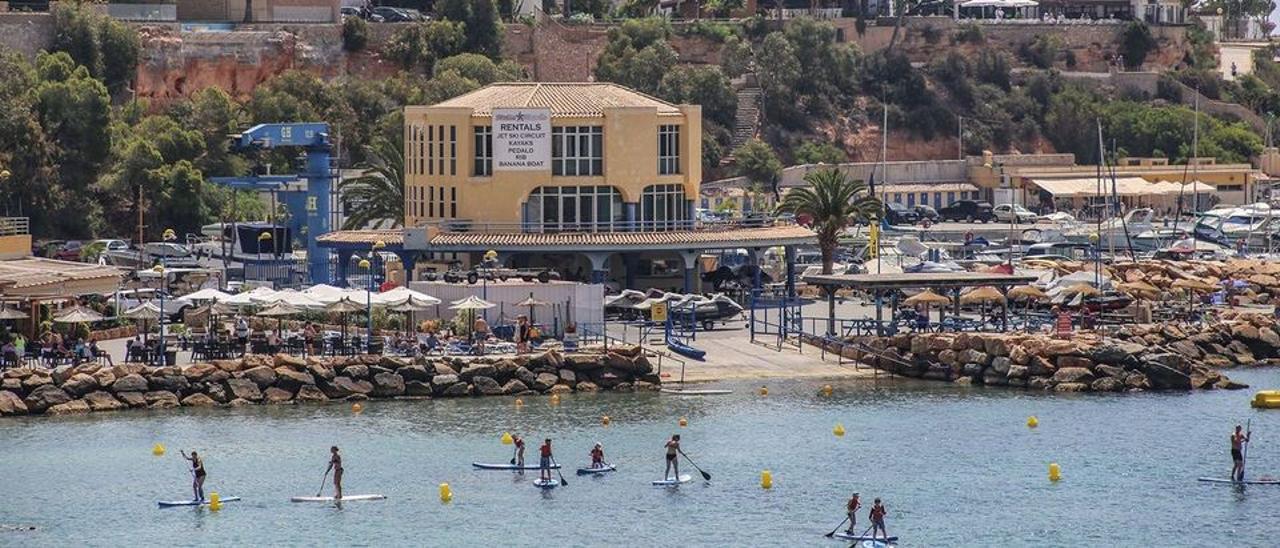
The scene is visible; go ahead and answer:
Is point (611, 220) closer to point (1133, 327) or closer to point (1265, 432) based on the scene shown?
point (1133, 327)

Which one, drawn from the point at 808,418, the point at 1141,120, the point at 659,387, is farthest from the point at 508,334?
the point at 1141,120

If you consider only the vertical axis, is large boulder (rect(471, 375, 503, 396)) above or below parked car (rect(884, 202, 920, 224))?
below

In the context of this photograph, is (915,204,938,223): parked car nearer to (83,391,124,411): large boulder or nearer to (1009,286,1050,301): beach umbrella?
(1009,286,1050,301): beach umbrella

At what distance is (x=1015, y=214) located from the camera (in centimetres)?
13838

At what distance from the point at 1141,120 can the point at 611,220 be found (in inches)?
2936

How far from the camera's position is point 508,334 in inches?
3206

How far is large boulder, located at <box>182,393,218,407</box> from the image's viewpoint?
73.1 metres

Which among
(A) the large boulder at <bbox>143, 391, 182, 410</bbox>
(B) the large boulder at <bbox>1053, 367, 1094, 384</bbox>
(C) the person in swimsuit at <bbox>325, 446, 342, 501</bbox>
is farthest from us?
(B) the large boulder at <bbox>1053, 367, 1094, 384</bbox>

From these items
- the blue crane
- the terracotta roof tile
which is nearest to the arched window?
the terracotta roof tile

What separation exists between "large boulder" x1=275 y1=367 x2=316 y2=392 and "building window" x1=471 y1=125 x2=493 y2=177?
21.1 metres

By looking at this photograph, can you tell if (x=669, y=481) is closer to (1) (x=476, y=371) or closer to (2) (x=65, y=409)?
(1) (x=476, y=371)

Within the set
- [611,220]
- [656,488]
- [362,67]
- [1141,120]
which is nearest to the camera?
[656,488]

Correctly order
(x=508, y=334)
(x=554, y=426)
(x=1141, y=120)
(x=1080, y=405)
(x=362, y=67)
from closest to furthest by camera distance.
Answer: (x=554, y=426) → (x=1080, y=405) → (x=508, y=334) → (x=362, y=67) → (x=1141, y=120)

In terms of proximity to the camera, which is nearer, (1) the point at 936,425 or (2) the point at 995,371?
(1) the point at 936,425
